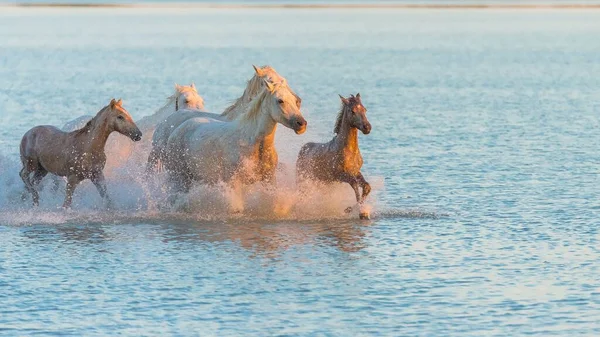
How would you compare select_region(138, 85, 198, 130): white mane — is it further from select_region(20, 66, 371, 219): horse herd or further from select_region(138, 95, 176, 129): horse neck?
select_region(20, 66, 371, 219): horse herd

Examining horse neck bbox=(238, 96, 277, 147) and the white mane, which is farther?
the white mane

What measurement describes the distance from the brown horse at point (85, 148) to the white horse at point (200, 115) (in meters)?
1.01

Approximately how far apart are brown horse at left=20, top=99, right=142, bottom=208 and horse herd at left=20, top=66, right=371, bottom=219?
1 cm

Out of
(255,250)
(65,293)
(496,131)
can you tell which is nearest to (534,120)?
(496,131)

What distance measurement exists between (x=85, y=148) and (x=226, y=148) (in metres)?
1.63

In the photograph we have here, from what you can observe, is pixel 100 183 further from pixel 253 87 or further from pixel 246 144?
pixel 253 87

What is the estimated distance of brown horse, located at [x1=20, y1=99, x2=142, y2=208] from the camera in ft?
49.1

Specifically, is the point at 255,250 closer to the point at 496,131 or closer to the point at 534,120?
the point at 496,131

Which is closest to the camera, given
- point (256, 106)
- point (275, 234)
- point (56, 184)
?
point (275, 234)

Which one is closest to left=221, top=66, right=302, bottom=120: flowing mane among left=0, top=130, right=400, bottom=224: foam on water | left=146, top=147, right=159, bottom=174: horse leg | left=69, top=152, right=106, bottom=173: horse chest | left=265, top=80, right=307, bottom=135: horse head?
left=0, top=130, right=400, bottom=224: foam on water

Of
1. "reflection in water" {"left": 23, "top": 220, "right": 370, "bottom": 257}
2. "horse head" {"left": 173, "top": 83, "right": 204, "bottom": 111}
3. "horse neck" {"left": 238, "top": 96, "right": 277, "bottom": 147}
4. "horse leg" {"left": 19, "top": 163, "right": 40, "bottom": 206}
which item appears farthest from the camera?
"horse head" {"left": 173, "top": 83, "right": 204, "bottom": 111}

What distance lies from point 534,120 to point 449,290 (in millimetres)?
17570

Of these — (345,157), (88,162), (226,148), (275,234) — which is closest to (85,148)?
(88,162)

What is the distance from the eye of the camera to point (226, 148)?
14594 mm
